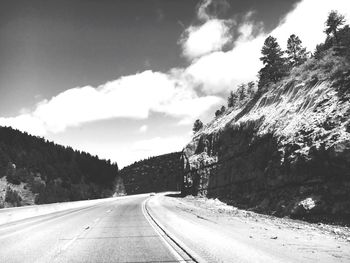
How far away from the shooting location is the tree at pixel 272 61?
3862cm

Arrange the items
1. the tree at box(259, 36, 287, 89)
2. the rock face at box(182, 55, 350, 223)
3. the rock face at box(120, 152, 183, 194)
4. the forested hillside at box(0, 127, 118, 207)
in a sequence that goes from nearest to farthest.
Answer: the rock face at box(182, 55, 350, 223)
the tree at box(259, 36, 287, 89)
the forested hillside at box(0, 127, 118, 207)
the rock face at box(120, 152, 183, 194)

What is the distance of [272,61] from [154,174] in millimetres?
129446

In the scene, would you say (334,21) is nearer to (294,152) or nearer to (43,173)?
(294,152)


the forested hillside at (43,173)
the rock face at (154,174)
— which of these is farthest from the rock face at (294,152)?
the rock face at (154,174)

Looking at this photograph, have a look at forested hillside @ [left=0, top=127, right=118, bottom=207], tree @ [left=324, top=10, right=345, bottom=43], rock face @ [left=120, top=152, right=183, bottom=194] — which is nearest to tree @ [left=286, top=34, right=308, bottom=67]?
tree @ [left=324, top=10, right=345, bottom=43]

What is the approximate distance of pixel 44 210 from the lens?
29703mm

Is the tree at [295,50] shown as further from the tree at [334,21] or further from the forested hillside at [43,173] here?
the forested hillside at [43,173]

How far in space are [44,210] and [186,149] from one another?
98.7ft

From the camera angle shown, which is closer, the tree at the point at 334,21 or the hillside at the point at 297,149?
the hillside at the point at 297,149

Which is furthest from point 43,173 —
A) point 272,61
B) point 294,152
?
point 294,152

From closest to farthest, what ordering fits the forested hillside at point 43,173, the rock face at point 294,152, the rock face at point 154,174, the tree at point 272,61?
the rock face at point 294,152
the tree at point 272,61
the forested hillside at point 43,173
the rock face at point 154,174

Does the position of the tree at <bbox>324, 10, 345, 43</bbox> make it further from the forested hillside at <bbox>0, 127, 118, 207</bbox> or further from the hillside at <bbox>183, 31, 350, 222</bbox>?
the forested hillside at <bbox>0, 127, 118, 207</bbox>

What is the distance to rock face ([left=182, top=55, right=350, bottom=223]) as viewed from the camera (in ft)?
50.9

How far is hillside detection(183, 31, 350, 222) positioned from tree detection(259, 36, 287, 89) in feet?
12.1
